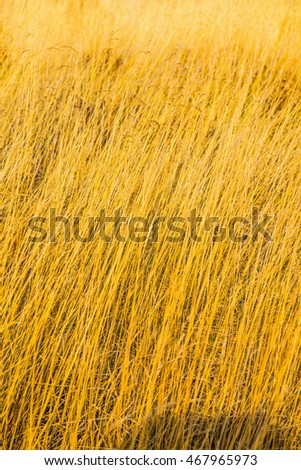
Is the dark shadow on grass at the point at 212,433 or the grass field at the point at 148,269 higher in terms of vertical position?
the grass field at the point at 148,269

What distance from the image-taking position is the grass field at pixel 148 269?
1979 mm

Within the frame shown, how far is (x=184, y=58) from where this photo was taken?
439cm

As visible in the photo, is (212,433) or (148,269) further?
(148,269)

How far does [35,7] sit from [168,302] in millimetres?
3469

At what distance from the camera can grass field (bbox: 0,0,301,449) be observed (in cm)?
198

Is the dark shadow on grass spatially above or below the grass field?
below

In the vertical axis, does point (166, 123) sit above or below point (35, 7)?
below

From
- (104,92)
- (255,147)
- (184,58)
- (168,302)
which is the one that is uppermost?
(184,58)

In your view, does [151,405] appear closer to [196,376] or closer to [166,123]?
[196,376]

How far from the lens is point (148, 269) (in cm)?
246

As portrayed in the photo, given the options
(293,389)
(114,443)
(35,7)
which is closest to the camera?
(114,443)

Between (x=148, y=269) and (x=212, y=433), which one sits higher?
(x=148, y=269)

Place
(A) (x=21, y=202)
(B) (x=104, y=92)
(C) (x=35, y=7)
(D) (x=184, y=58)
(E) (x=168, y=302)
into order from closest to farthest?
(E) (x=168, y=302), (A) (x=21, y=202), (B) (x=104, y=92), (D) (x=184, y=58), (C) (x=35, y=7)

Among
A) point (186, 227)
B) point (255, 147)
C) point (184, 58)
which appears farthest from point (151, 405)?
point (184, 58)
